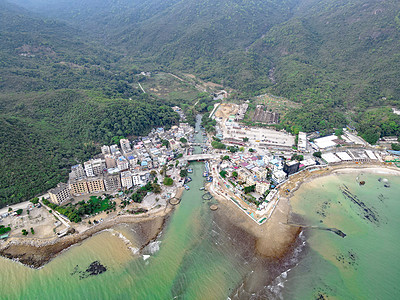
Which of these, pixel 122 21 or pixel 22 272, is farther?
pixel 122 21

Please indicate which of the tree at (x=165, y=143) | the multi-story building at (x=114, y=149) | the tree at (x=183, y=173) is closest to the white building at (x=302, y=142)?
the tree at (x=183, y=173)

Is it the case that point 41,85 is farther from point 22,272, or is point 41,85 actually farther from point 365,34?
point 365,34

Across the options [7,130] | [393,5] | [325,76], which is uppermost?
[393,5]

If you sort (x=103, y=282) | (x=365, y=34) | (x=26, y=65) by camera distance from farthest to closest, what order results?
(x=365, y=34) < (x=26, y=65) < (x=103, y=282)

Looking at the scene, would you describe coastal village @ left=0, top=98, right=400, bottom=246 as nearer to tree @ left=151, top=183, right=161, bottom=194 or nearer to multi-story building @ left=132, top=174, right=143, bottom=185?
multi-story building @ left=132, top=174, right=143, bottom=185

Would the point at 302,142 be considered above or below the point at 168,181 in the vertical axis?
above

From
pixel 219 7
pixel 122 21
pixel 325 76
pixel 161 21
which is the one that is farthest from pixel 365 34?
pixel 122 21

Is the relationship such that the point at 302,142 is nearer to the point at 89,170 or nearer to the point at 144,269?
the point at 144,269

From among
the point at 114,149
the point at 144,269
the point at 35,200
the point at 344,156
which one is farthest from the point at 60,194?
the point at 344,156
